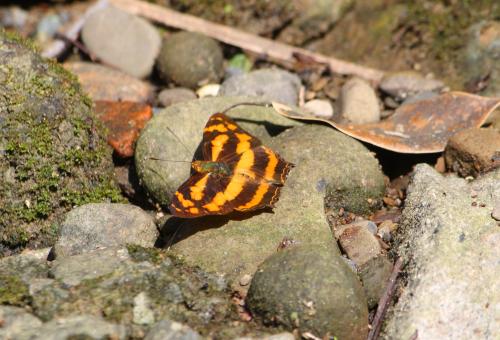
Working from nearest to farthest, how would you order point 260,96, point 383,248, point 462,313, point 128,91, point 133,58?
point 462,313 < point 383,248 < point 260,96 < point 128,91 < point 133,58

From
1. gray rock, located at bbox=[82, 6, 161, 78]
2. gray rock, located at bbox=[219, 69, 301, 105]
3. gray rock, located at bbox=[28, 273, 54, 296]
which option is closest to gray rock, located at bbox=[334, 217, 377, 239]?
gray rock, located at bbox=[219, 69, 301, 105]

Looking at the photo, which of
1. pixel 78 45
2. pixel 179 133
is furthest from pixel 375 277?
pixel 78 45

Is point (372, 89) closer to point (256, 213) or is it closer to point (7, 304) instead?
point (256, 213)

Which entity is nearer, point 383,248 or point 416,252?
point 416,252

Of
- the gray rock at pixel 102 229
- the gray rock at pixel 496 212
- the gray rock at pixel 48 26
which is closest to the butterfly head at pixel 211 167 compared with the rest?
the gray rock at pixel 102 229

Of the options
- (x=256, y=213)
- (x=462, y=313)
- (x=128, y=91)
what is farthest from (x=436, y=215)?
(x=128, y=91)

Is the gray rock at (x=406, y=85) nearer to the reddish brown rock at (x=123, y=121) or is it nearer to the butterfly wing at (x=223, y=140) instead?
the butterfly wing at (x=223, y=140)

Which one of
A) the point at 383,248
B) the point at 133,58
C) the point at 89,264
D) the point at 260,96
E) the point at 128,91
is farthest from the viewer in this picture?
the point at 133,58
